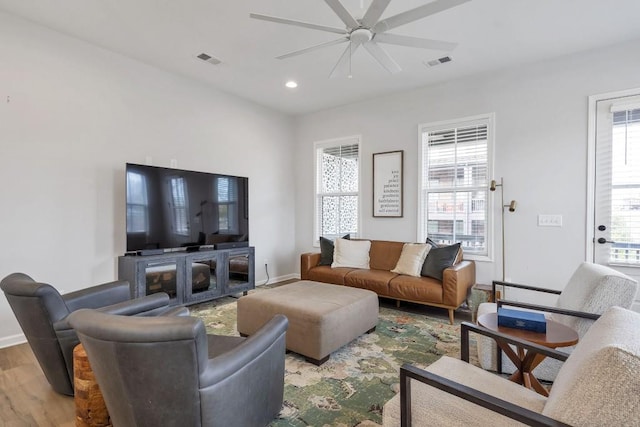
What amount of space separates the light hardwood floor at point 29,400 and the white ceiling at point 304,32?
3.02 m

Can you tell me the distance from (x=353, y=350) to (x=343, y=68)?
3229 millimetres

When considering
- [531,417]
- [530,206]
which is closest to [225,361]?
[531,417]

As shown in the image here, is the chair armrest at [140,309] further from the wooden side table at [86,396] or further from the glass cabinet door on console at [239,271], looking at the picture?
the glass cabinet door on console at [239,271]

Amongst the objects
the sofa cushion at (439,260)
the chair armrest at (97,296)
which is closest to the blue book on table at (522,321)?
the sofa cushion at (439,260)

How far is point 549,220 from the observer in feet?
12.3

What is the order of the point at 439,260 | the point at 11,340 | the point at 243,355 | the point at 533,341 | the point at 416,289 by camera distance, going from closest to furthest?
the point at 243,355
the point at 533,341
the point at 11,340
the point at 416,289
the point at 439,260

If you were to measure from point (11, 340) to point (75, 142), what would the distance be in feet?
6.47

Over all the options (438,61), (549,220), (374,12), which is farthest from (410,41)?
(549,220)

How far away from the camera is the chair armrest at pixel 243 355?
1.31 meters

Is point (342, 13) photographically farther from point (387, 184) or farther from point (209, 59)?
point (387, 184)

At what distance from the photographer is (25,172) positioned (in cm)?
304

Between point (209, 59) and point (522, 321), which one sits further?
point (209, 59)

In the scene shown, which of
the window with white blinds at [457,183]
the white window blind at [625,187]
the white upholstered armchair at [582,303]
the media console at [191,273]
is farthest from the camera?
the window with white blinds at [457,183]

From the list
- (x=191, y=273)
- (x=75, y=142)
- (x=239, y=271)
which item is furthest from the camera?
(x=239, y=271)
